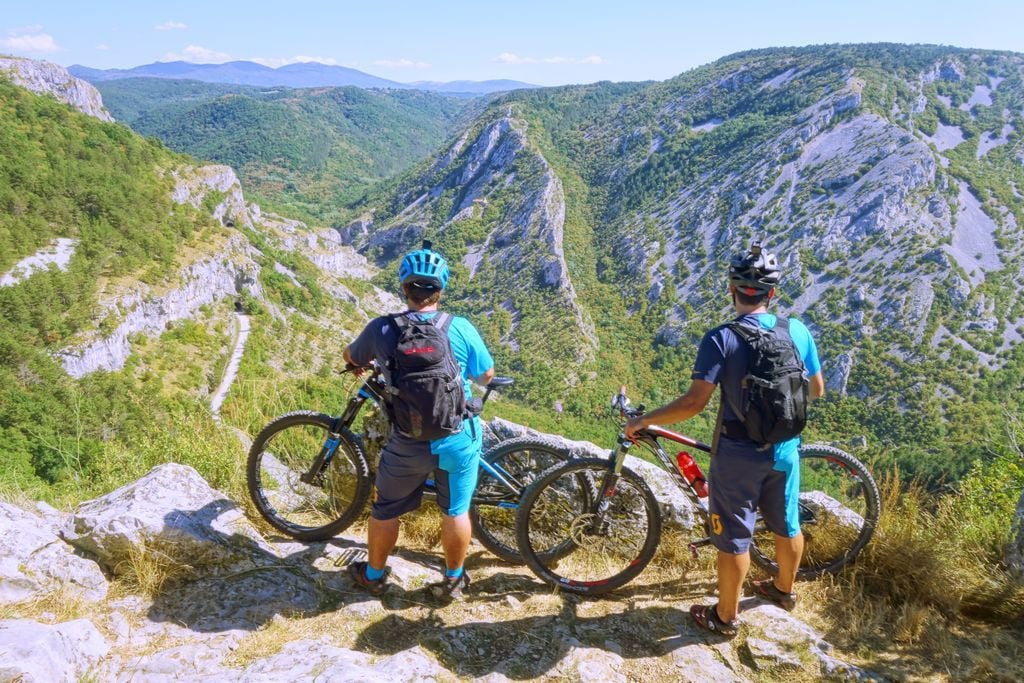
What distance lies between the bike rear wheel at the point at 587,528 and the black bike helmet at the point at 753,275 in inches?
64.2

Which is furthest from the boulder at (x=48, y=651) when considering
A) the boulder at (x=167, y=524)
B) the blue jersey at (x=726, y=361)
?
the blue jersey at (x=726, y=361)

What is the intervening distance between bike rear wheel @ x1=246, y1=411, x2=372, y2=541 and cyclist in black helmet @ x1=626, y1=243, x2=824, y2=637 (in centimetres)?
246

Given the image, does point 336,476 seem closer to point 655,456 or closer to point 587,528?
point 587,528

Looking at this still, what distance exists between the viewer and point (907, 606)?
393 centimetres

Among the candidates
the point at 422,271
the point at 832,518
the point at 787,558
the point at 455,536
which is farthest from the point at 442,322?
the point at 832,518

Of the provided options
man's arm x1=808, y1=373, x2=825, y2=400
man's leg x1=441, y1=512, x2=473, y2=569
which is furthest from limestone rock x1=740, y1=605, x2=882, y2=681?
man's leg x1=441, y1=512, x2=473, y2=569

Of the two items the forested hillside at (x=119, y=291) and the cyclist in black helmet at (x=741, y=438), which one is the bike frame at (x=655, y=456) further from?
the forested hillside at (x=119, y=291)

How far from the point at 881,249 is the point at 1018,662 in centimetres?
11770

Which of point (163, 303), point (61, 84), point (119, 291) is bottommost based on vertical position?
point (163, 303)

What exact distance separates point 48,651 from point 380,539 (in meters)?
1.81

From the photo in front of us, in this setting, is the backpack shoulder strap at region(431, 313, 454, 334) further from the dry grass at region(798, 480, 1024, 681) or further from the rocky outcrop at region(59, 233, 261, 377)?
the rocky outcrop at region(59, 233, 261, 377)

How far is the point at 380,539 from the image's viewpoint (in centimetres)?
391

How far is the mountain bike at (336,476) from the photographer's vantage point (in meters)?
4.49

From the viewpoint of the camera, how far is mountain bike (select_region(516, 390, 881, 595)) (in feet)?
13.8
